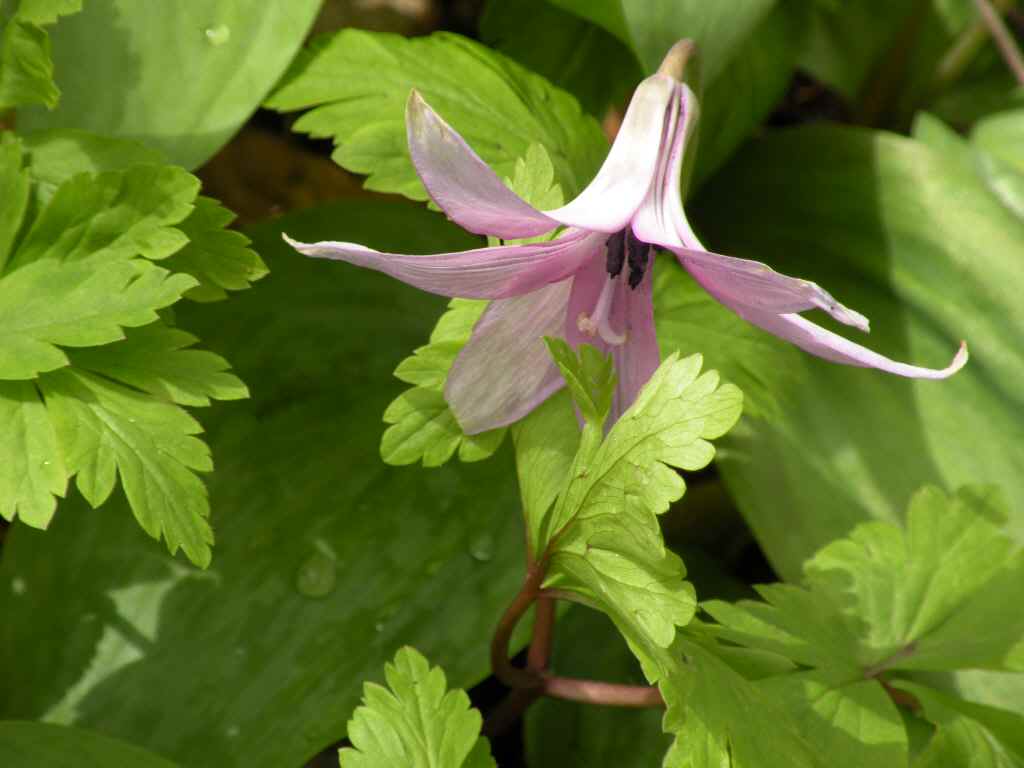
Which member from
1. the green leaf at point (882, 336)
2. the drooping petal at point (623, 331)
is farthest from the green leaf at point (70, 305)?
the green leaf at point (882, 336)

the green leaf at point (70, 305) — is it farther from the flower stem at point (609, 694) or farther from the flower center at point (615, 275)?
the flower stem at point (609, 694)

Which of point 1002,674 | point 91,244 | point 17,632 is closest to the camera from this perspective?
point 91,244

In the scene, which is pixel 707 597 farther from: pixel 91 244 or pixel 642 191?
pixel 91 244

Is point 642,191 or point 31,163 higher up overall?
point 642,191

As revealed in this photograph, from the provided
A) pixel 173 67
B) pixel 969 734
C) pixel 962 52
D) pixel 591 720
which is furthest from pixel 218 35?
pixel 962 52

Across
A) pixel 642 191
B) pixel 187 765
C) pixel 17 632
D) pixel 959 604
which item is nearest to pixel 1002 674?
pixel 959 604

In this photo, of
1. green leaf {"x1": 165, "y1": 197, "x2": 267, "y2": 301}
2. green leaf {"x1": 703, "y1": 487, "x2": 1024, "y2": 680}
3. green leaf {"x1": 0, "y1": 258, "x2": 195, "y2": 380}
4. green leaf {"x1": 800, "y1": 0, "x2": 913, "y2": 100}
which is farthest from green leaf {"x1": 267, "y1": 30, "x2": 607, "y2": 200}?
green leaf {"x1": 800, "y1": 0, "x2": 913, "y2": 100}
